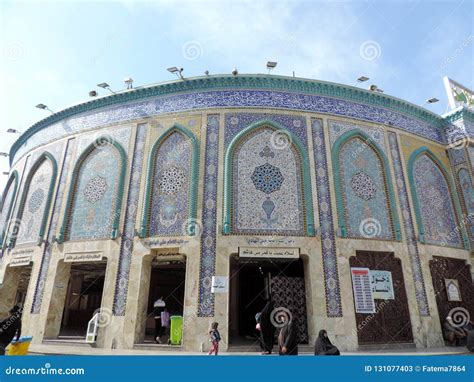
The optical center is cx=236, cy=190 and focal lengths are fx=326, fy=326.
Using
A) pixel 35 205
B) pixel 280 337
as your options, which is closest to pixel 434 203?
pixel 280 337

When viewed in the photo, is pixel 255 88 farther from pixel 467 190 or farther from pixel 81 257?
pixel 467 190

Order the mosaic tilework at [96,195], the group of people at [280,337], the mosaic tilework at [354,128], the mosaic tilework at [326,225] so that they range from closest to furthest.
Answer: the group of people at [280,337]
the mosaic tilework at [326,225]
the mosaic tilework at [96,195]
the mosaic tilework at [354,128]

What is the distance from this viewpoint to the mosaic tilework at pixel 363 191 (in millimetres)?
8430

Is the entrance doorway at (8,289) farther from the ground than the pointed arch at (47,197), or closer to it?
closer to it

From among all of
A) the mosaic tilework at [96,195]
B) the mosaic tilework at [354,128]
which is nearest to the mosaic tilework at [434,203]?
the mosaic tilework at [354,128]

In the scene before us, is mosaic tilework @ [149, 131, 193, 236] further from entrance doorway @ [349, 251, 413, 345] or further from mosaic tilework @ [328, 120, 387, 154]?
entrance doorway @ [349, 251, 413, 345]

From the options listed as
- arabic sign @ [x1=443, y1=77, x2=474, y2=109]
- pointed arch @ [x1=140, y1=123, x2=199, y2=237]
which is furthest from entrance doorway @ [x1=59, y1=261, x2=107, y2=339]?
arabic sign @ [x1=443, y1=77, x2=474, y2=109]

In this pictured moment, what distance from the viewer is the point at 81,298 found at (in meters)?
12.5

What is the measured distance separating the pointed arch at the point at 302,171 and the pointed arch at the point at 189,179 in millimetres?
785

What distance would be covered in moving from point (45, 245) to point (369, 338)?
28.2 feet

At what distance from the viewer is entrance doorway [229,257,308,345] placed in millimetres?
8367

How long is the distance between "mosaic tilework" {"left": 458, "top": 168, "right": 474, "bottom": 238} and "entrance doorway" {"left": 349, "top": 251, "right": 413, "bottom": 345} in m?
3.50

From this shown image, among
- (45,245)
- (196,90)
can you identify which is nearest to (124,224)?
(45,245)

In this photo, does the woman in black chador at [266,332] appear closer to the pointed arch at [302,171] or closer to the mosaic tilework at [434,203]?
the pointed arch at [302,171]
